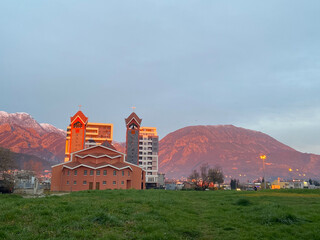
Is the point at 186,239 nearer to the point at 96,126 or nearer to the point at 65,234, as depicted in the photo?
the point at 65,234

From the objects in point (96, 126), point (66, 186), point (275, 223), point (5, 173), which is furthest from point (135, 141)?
point (275, 223)

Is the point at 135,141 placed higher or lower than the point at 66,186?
higher

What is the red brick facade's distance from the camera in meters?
65.7

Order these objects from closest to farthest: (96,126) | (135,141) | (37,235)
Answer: (37,235)
(135,141)
(96,126)

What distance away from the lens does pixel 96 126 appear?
16925 cm

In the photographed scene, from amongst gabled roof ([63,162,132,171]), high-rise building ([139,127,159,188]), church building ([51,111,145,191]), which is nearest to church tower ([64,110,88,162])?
high-rise building ([139,127,159,188])

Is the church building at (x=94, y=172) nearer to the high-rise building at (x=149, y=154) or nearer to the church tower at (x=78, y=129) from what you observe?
the church tower at (x=78, y=129)

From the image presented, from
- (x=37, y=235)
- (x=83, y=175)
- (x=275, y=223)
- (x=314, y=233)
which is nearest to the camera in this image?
(x=37, y=235)

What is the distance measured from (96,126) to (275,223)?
532 ft

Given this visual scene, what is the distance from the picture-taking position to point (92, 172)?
66.2 meters

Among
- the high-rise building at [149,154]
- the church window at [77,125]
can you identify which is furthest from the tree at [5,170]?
the high-rise building at [149,154]

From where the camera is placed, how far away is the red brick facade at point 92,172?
65688mm

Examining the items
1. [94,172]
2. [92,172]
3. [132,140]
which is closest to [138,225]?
[94,172]

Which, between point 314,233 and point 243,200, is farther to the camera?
point 243,200
